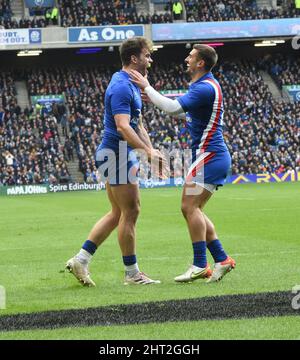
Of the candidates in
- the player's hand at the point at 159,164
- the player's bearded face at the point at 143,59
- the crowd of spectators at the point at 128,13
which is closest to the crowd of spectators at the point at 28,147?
the crowd of spectators at the point at 128,13

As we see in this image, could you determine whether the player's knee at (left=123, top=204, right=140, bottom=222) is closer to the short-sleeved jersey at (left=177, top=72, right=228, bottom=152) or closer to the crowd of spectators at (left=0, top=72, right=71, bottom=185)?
the short-sleeved jersey at (left=177, top=72, right=228, bottom=152)

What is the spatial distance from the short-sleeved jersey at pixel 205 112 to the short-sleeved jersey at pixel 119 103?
54 centimetres

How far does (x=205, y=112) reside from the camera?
29.4 ft

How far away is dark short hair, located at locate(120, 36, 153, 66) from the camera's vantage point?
29.1 ft

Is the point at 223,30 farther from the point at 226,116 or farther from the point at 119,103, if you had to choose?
the point at 119,103

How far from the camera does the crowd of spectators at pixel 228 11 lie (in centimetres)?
5091

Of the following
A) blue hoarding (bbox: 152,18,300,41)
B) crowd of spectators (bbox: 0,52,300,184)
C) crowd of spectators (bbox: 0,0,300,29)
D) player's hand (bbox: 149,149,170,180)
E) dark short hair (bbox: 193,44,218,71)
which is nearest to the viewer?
player's hand (bbox: 149,149,170,180)

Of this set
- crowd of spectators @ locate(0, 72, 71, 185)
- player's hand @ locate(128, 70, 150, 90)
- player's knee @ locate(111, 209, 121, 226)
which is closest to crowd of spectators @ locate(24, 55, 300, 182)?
crowd of spectators @ locate(0, 72, 71, 185)

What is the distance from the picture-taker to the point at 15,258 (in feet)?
40.8

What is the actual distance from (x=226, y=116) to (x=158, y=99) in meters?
40.8

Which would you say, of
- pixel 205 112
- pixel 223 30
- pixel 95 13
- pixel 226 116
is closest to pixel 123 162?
pixel 205 112
